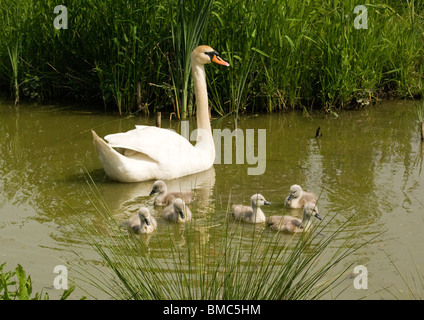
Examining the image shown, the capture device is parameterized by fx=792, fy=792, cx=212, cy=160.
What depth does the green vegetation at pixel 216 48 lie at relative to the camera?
34.2ft

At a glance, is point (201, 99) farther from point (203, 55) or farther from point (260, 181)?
point (260, 181)

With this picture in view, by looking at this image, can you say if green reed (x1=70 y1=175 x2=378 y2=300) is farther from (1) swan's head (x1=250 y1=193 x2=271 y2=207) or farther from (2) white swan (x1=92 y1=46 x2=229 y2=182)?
(2) white swan (x1=92 y1=46 x2=229 y2=182)

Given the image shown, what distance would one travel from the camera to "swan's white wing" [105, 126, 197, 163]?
8320mm

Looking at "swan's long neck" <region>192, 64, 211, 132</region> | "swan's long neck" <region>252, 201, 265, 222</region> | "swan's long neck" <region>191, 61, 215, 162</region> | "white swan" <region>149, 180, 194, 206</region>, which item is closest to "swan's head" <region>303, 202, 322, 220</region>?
"swan's long neck" <region>252, 201, 265, 222</region>

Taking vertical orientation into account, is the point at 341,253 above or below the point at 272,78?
below

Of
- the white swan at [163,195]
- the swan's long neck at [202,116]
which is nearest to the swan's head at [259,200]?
the white swan at [163,195]

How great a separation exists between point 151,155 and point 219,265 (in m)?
3.14

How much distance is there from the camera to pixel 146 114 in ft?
35.9

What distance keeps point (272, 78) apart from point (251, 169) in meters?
2.21

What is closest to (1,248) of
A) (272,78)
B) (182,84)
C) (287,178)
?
A: (287,178)

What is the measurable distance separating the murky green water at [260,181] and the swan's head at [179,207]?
201 mm

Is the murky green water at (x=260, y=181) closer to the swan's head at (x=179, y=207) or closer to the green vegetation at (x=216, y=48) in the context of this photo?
the swan's head at (x=179, y=207)
